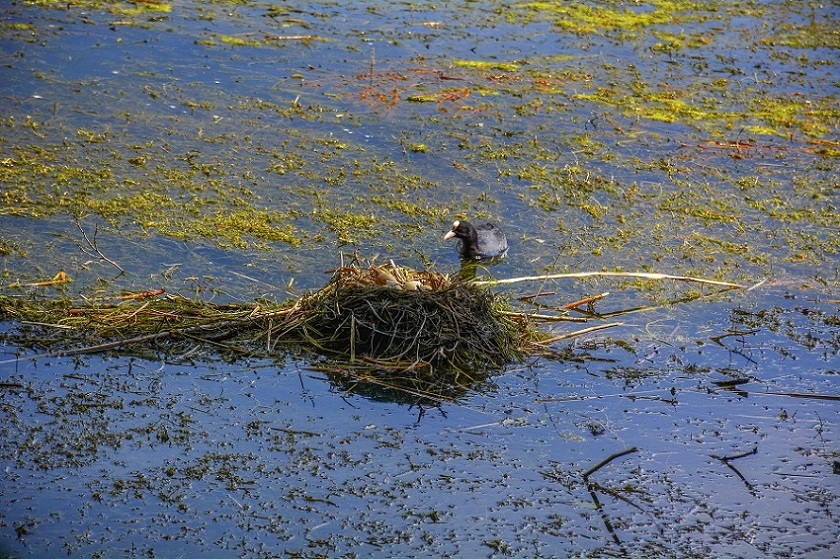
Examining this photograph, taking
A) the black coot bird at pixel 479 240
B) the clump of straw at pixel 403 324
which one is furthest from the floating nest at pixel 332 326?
the black coot bird at pixel 479 240

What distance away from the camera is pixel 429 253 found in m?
8.32

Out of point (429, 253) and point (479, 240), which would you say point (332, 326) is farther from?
point (479, 240)

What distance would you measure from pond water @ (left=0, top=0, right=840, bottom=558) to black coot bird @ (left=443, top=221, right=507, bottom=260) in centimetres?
13

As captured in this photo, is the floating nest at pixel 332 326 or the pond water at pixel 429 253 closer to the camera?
the pond water at pixel 429 253

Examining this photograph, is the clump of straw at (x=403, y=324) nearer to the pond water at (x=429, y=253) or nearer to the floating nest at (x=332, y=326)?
the floating nest at (x=332, y=326)

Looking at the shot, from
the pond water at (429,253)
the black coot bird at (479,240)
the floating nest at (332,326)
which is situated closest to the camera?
the pond water at (429,253)


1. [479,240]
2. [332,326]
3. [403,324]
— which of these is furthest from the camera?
[479,240]

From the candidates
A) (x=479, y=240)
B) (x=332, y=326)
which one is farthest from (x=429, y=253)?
(x=332, y=326)

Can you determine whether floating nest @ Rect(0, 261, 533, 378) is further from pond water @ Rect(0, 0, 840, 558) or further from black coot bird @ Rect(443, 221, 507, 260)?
black coot bird @ Rect(443, 221, 507, 260)

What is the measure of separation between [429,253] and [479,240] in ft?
1.21

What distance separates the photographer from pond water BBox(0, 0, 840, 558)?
5.50m

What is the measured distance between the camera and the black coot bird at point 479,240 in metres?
8.13

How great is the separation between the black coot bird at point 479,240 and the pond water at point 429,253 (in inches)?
5.2

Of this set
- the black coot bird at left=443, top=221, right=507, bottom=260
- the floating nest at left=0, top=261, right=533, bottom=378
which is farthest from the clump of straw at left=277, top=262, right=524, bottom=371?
the black coot bird at left=443, top=221, right=507, bottom=260
